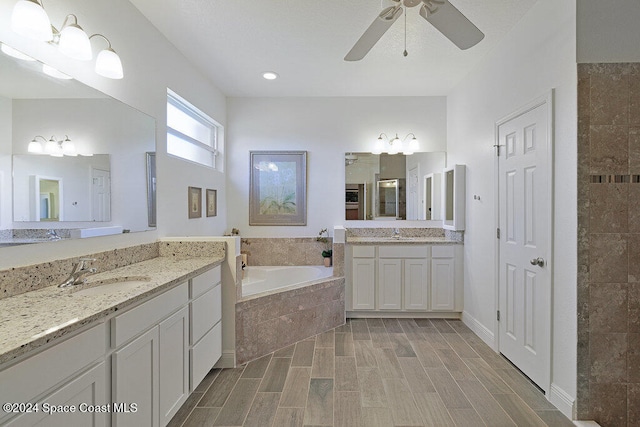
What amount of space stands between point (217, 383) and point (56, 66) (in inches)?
87.6

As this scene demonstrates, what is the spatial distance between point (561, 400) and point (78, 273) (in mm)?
2889

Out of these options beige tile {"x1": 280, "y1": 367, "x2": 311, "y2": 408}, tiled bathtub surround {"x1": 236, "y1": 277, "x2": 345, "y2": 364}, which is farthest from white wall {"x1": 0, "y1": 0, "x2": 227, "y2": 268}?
beige tile {"x1": 280, "y1": 367, "x2": 311, "y2": 408}

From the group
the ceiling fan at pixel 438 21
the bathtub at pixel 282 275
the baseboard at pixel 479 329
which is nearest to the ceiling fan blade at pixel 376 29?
the ceiling fan at pixel 438 21

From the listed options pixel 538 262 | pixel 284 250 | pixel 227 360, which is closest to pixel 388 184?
pixel 284 250

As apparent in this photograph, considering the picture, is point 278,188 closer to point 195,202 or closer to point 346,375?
point 195,202

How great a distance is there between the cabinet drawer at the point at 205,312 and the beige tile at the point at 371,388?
1.17 meters

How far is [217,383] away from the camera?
7.73ft

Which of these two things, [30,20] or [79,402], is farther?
[30,20]

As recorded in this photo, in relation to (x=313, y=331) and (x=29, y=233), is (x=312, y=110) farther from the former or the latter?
(x=29, y=233)

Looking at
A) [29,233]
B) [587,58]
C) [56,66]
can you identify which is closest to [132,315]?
[29,233]

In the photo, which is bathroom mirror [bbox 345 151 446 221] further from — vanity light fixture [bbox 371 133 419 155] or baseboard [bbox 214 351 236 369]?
baseboard [bbox 214 351 236 369]

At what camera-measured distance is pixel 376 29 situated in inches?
69.2

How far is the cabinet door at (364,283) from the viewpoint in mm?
3645

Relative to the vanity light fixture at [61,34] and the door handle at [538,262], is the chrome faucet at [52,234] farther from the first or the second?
the door handle at [538,262]
